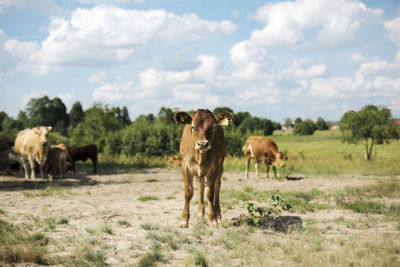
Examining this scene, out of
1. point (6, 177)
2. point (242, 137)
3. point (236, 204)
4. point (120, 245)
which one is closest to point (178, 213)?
point (236, 204)

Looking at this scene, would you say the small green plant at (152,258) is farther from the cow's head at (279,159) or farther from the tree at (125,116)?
the tree at (125,116)

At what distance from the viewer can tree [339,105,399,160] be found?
2092 cm

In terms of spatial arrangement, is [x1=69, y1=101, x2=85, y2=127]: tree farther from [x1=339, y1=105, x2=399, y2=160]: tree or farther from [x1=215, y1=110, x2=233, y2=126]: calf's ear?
[x1=215, y1=110, x2=233, y2=126]: calf's ear

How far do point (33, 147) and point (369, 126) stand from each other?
62.9 ft

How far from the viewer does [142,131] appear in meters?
25.7

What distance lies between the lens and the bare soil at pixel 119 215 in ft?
18.1

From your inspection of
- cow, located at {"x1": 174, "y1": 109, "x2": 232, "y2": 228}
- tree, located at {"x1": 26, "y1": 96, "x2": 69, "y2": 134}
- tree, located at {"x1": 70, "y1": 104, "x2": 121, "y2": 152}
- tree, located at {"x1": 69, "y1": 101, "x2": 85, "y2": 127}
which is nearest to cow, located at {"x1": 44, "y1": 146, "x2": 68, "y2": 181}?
cow, located at {"x1": 174, "y1": 109, "x2": 232, "y2": 228}

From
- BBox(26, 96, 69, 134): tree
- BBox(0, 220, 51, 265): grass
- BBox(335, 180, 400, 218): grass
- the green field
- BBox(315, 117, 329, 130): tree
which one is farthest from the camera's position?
BBox(315, 117, 329, 130): tree

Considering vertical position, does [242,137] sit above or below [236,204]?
above

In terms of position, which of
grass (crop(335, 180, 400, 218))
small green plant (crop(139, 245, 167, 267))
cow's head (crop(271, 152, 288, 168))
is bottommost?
grass (crop(335, 180, 400, 218))

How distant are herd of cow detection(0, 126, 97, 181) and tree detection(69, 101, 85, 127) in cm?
8046

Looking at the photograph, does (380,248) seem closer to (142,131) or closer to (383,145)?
(383,145)

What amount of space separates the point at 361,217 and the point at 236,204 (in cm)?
313

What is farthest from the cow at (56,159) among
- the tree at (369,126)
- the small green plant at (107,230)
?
the tree at (369,126)
